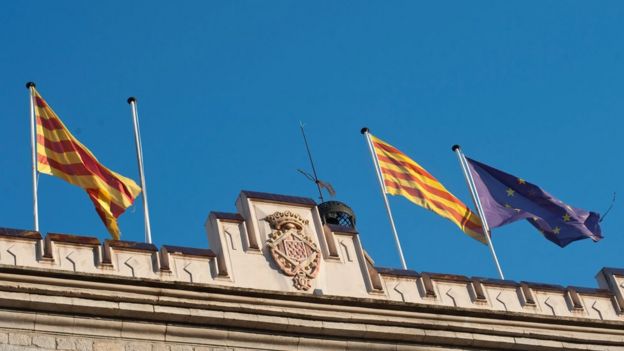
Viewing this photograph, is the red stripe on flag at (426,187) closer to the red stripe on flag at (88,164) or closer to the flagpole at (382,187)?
the flagpole at (382,187)

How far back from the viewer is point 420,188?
33.3 m

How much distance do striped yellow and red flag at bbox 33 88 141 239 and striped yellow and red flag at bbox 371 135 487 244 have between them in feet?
18.6

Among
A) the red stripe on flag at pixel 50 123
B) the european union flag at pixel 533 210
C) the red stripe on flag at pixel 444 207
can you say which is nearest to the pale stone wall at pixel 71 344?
the red stripe on flag at pixel 50 123

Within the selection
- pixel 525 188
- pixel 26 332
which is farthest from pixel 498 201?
pixel 26 332

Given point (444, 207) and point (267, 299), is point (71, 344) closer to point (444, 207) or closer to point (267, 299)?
point (267, 299)

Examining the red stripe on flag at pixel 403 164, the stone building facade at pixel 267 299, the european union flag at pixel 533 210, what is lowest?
the stone building facade at pixel 267 299

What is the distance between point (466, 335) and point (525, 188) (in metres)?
6.81

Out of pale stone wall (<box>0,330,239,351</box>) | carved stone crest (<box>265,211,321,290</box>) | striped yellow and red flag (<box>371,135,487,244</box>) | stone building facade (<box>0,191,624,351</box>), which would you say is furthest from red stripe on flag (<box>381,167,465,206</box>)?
pale stone wall (<box>0,330,239,351</box>)

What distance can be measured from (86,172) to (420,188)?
23.2 ft

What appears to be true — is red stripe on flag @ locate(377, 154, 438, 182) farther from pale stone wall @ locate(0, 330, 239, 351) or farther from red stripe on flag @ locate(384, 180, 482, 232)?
pale stone wall @ locate(0, 330, 239, 351)

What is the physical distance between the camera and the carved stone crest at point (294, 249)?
90.8ft

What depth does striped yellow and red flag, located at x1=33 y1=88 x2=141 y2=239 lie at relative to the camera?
2989 centimetres

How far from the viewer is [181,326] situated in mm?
25984

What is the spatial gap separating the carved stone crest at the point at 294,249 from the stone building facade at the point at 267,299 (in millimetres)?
23
